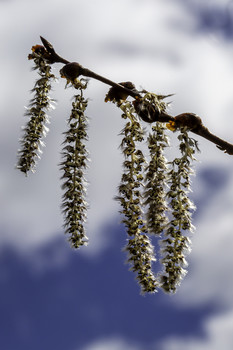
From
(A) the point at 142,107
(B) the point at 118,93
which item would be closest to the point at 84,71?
(B) the point at 118,93

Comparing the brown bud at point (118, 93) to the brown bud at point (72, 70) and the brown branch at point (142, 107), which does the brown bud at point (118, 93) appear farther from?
the brown bud at point (72, 70)

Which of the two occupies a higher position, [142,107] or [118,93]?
[118,93]

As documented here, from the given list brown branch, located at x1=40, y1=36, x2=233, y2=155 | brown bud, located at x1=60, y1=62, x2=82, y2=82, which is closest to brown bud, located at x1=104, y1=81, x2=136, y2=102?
brown branch, located at x1=40, y1=36, x2=233, y2=155

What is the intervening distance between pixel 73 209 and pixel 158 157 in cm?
48

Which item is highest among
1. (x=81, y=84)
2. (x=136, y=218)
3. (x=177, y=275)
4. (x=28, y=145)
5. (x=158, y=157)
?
(x=81, y=84)

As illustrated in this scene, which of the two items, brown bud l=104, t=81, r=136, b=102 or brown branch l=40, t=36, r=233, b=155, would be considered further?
brown bud l=104, t=81, r=136, b=102

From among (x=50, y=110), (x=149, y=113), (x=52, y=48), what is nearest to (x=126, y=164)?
(x=149, y=113)

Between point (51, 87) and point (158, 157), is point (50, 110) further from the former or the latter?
point (158, 157)

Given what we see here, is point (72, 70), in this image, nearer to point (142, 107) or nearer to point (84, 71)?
point (84, 71)

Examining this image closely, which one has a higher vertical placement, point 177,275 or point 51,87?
point 51,87

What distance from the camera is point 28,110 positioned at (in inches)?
114

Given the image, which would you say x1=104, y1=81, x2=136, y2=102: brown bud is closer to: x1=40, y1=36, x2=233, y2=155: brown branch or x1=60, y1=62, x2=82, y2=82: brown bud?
x1=40, y1=36, x2=233, y2=155: brown branch

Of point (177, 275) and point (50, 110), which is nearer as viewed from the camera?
point (177, 275)

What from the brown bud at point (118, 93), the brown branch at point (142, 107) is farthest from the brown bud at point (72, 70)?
→ the brown bud at point (118, 93)
